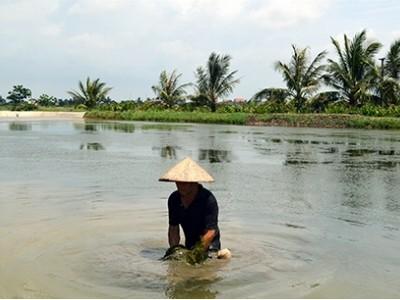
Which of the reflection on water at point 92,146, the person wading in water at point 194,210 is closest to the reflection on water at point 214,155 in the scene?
the reflection on water at point 92,146

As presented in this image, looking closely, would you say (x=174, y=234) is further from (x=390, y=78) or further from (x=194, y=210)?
(x=390, y=78)

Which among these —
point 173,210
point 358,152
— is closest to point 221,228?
point 173,210

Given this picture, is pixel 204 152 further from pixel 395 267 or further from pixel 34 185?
pixel 395 267

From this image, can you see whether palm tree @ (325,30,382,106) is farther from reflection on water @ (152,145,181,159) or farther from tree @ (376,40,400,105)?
reflection on water @ (152,145,181,159)

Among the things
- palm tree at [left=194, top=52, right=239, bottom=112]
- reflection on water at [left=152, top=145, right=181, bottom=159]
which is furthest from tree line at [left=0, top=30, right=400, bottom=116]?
reflection on water at [left=152, top=145, right=181, bottom=159]

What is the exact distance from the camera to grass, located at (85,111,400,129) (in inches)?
1293

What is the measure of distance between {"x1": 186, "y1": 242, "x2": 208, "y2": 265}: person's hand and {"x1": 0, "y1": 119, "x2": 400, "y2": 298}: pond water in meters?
0.08

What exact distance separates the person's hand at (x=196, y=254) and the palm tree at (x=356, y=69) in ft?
101

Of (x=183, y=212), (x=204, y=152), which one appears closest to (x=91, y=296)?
(x=183, y=212)

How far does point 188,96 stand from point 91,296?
136ft

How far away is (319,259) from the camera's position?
6.17m

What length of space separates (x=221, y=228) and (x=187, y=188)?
2.55 m

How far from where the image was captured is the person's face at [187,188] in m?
5.23

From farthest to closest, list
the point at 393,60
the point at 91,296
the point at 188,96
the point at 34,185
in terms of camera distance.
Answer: the point at 188,96, the point at 393,60, the point at 34,185, the point at 91,296
